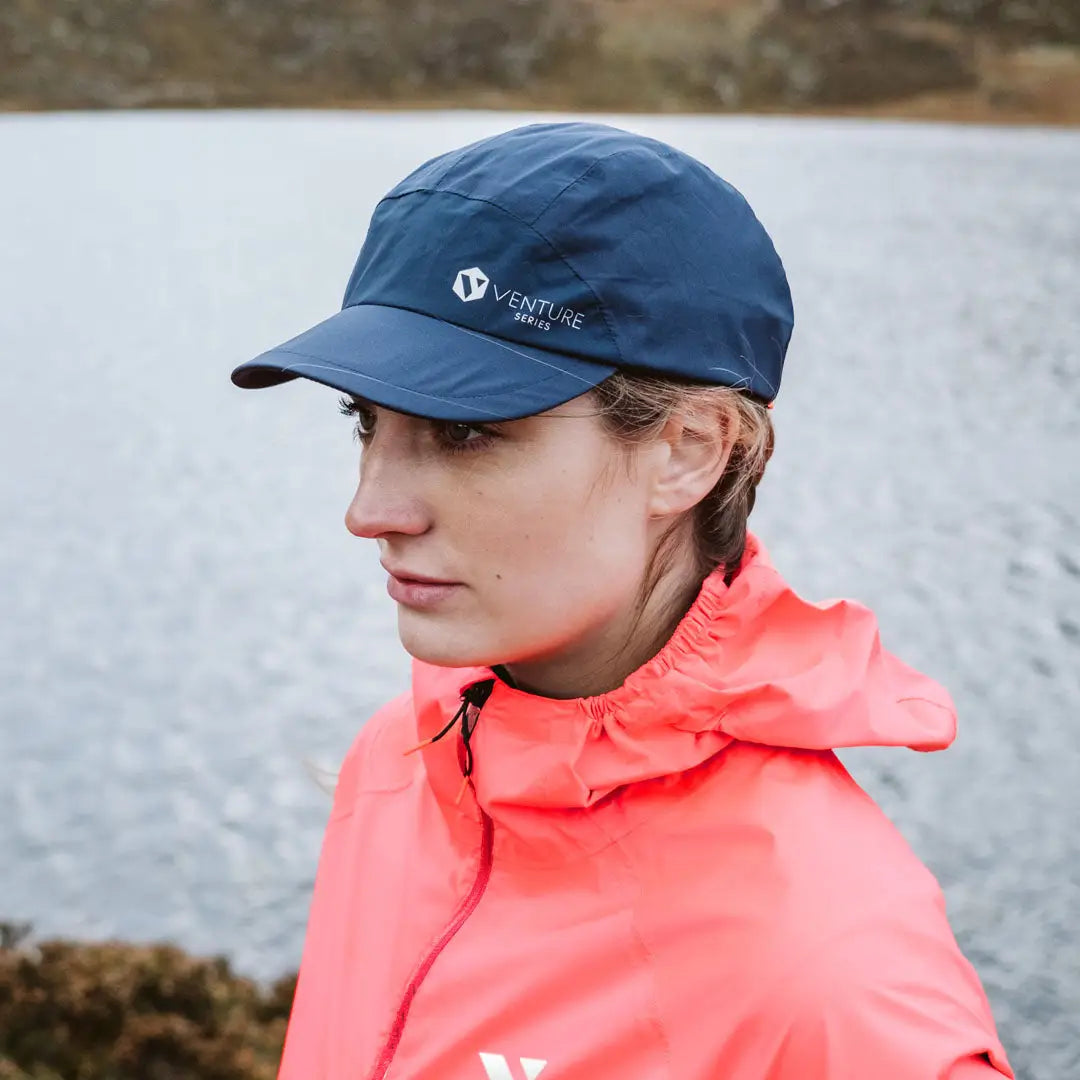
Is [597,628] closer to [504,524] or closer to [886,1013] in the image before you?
[504,524]

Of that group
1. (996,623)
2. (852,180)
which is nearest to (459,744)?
(996,623)

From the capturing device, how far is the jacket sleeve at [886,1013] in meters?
1.17

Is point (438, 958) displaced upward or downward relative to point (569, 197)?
downward

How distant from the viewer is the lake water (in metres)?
5.54

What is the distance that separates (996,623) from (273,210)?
1613 centimetres

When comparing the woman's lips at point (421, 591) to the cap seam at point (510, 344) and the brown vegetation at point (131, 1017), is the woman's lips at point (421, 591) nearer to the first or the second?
the cap seam at point (510, 344)

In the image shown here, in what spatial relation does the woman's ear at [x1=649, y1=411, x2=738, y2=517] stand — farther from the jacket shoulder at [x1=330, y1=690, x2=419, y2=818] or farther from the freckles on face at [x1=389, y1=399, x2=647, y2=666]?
the jacket shoulder at [x1=330, y1=690, x2=419, y2=818]

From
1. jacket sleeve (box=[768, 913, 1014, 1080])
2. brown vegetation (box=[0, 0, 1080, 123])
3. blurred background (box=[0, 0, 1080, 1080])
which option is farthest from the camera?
brown vegetation (box=[0, 0, 1080, 123])

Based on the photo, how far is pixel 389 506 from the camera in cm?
148

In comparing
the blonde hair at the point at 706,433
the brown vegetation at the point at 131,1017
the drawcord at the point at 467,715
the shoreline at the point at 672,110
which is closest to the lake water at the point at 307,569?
the brown vegetation at the point at 131,1017


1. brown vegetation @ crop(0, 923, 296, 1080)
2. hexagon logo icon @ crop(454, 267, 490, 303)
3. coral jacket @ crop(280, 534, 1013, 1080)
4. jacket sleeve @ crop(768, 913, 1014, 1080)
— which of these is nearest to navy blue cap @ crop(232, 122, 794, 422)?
hexagon logo icon @ crop(454, 267, 490, 303)

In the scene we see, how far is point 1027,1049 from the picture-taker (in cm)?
459

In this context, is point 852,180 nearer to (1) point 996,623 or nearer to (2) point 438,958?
(1) point 996,623

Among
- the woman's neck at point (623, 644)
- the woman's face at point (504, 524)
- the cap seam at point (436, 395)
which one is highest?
the cap seam at point (436, 395)
